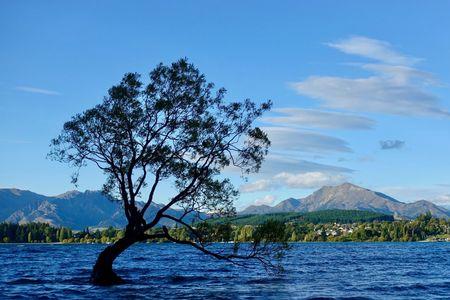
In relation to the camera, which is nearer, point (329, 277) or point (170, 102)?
point (170, 102)

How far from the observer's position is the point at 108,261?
5600 cm

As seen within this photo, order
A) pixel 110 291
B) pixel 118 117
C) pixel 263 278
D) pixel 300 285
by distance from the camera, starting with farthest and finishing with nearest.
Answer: pixel 263 278, pixel 300 285, pixel 118 117, pixel 110 291

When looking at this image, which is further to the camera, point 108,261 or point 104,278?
point 104,278

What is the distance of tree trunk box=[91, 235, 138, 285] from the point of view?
2175 inches

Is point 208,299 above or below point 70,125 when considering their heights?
below

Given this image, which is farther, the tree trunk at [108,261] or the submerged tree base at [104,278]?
the submerged tree base at [104,278]

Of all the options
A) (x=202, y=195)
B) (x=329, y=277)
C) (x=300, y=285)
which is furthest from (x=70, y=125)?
(x=329, y=277)

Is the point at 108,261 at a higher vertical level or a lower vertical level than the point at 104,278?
higher

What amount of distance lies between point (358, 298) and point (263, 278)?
1995 cm

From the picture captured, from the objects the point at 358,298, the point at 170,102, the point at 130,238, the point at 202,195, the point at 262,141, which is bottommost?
the point at 358,298

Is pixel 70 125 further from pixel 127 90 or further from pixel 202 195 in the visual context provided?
pixel 202 195

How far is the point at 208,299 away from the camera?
152 ft

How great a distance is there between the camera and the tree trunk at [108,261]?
55.2m

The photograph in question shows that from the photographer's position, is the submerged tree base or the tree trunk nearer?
the tree trunk
